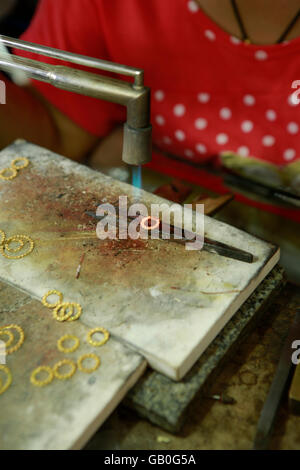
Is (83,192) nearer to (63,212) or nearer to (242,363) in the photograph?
(63,212)

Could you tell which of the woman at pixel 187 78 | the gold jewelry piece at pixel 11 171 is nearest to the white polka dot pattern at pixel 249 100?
the woman at pixel 187 78

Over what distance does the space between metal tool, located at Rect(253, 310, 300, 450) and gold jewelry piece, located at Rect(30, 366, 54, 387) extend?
0.42 meters

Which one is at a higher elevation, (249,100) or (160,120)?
(249,100)

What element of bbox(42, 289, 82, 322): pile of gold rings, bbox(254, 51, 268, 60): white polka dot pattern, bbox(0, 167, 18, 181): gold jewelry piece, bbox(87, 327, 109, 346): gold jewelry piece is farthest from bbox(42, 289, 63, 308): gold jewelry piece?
bbox(254, 51, 268, 60): white polka dot pattern

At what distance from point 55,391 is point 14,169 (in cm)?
75

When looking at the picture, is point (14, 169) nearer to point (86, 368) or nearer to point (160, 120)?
point (160, 120)

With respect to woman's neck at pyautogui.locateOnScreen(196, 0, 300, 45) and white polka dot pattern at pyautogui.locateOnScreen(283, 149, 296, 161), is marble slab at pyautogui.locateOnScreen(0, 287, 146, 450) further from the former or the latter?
woman's neck at pyautogui.locateOnScreen(196, 0, 300, 45)

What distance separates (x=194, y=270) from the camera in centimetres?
114

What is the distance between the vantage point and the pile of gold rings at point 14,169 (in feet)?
4.66

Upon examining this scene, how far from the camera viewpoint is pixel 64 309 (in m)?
1.06

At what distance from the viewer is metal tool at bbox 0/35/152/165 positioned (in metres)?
0.93

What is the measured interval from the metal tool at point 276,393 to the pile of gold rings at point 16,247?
0.65m

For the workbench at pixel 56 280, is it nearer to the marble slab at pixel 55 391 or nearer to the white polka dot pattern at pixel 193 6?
the marble slab at pixel 55 391

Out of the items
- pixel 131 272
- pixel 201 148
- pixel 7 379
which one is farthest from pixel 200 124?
pixel 7 379
